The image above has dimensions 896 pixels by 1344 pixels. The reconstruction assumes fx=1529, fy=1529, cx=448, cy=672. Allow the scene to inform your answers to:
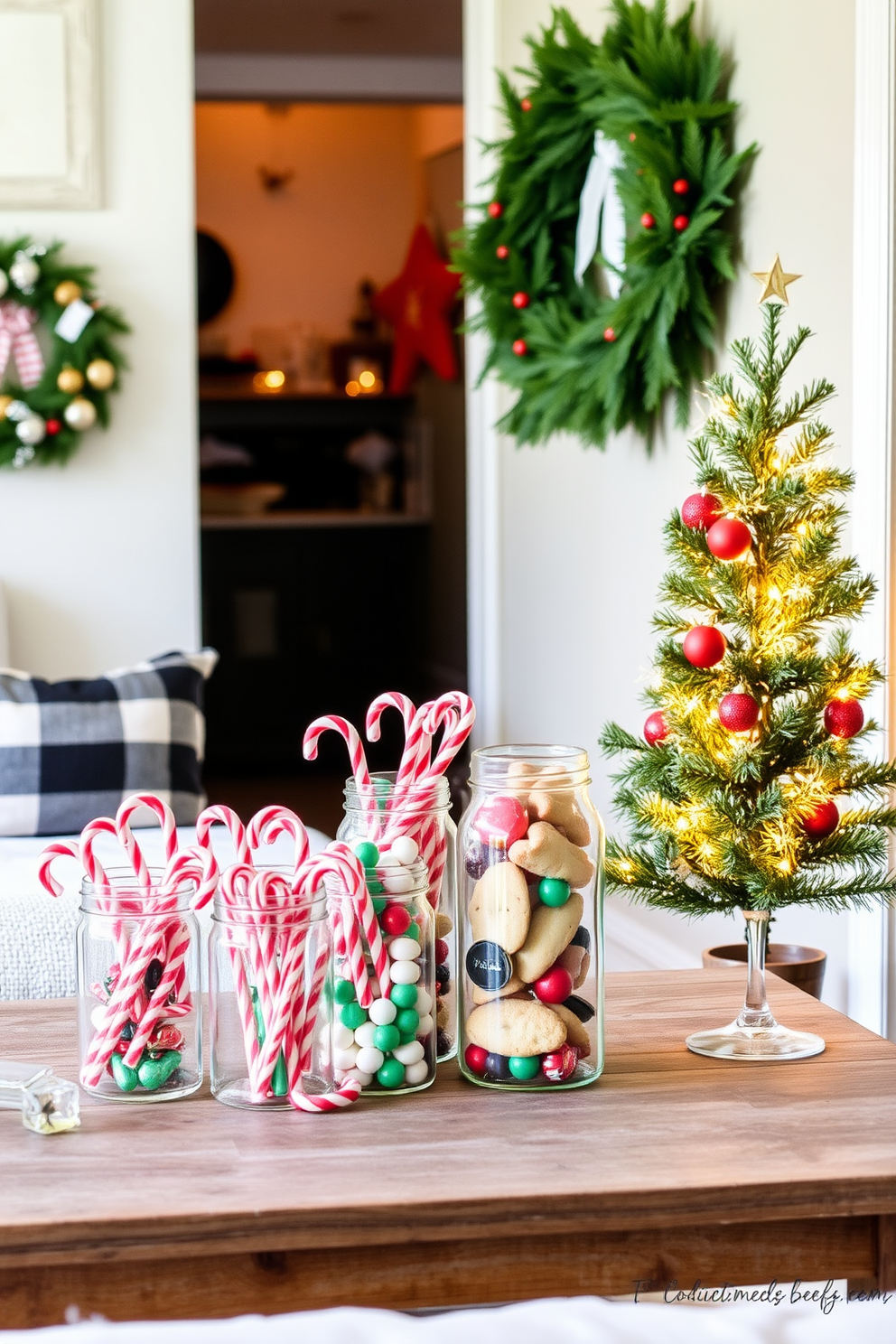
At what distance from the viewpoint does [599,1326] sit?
1.95 ft

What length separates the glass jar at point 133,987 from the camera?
3.50 ft

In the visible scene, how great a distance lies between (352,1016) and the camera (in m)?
1.07

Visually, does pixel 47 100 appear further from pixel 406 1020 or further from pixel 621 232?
pixel 406 1020

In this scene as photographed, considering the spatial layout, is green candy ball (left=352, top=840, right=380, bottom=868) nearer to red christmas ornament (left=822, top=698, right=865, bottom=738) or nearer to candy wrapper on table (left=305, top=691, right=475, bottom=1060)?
candy wrapper on table (left=305, top=691, right=475, bottom=1060)

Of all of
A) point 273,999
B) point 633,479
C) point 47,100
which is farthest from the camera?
point 47,100

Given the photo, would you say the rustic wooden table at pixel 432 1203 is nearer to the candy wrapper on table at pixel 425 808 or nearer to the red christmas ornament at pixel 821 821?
the candy wrapper on table at pixel 425 808

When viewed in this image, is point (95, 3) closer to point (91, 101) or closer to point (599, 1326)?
point (91, 101)

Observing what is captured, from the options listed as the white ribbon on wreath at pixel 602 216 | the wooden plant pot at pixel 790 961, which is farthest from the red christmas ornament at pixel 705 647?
the white ribbon on wreath at pixel 602 216

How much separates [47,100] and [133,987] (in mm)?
3001

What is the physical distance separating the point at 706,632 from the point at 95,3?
2.95 metres

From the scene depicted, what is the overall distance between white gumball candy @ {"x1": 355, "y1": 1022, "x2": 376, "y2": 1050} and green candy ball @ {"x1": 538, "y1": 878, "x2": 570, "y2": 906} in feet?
0.49

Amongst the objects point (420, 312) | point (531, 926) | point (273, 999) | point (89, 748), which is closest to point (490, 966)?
point (531, 926)

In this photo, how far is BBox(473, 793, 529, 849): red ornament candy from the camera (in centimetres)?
108

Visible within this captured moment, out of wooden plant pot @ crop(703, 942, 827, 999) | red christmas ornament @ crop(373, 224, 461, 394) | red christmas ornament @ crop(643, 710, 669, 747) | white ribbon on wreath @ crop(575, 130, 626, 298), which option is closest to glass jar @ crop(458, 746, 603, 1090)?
red christmas ornament @ crop(643, 710, 669, 747)
